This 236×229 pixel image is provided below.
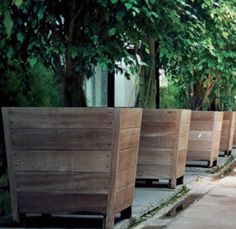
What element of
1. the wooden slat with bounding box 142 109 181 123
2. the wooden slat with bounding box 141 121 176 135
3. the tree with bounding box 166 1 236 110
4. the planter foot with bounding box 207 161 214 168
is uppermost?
the tree with bounding box 166 1 236 110

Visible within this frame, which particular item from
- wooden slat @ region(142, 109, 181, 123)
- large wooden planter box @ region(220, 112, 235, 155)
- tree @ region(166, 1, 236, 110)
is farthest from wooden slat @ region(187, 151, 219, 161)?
wooden slat @ region(142, 109, 181, 123)

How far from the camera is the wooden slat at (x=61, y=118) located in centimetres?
524

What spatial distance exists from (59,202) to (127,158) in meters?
0.85

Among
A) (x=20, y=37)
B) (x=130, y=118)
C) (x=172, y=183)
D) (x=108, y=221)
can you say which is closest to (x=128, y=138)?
(x=130, y=118)

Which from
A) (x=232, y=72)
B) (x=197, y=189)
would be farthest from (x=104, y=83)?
(x=197, y=189)

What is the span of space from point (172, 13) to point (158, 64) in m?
5.28

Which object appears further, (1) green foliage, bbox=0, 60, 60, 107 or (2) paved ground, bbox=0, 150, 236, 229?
(1) green foliage, bbox=0, 60, 60, 107

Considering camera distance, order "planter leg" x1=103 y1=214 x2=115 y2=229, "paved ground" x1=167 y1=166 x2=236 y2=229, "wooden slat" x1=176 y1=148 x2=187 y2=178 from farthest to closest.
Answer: "wooden slat" x1=176 y1=148 x2=187 y2=178 → "paved ground" x1=167 y1=166 x2=236 y2=229 → "planter leg" x1=103 y1=214 x2=115 y2=229

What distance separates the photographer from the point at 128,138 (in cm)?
565

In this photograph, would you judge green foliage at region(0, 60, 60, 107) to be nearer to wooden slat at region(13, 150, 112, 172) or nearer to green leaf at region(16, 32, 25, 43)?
wooden slat at region(13, 150, 112, 172)

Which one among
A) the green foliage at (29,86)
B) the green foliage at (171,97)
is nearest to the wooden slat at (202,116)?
the green foliage at (171,97)

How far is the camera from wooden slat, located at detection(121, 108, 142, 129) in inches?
→ 211

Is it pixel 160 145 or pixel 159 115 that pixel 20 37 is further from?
pixel 160 145

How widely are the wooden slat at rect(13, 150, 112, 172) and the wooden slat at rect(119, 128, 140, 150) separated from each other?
0.75ft
